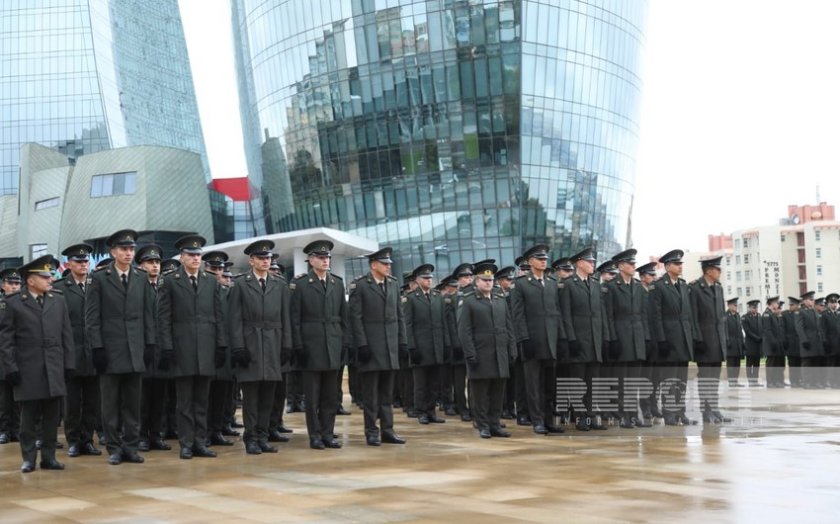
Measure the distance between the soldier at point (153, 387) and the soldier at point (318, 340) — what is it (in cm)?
145

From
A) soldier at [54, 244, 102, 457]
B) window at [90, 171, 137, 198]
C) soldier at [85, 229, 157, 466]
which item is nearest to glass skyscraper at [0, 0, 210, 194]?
window at [90, 171, 137, 198]

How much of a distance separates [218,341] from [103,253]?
161 ft

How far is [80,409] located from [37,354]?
5.05 ft

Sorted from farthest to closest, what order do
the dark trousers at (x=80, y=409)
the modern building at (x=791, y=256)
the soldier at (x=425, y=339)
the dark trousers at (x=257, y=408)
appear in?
1. the modern building at (x=791, y=256)
2. the soldier at (x=425, y=339)
3. the dark trousers at (x=80, y=409)
4. the dark trousers at (x=257, y=408)

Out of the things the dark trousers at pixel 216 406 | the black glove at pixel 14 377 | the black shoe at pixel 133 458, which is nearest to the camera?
the black glove at pixel 14 377

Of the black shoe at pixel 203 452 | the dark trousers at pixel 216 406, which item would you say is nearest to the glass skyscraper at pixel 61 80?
the dark trousers at pixel 216 406

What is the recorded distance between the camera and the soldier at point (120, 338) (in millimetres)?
9297

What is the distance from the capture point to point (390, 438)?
10711mm

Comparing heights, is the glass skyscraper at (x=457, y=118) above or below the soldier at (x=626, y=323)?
above

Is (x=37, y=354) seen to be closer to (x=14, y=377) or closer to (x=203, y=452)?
(x=14, y=377)

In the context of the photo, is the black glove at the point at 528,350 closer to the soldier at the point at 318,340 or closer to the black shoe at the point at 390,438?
the black shoe at the point at 390,438

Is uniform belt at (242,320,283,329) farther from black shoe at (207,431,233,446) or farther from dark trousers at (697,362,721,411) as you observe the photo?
dark trousers at (697,362,721,411)

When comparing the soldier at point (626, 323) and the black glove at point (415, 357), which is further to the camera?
the black glove at point (415, 357)

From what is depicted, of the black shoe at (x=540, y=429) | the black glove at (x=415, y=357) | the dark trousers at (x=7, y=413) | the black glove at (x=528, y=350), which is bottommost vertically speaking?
the black shoe at (x=540, y=429)
